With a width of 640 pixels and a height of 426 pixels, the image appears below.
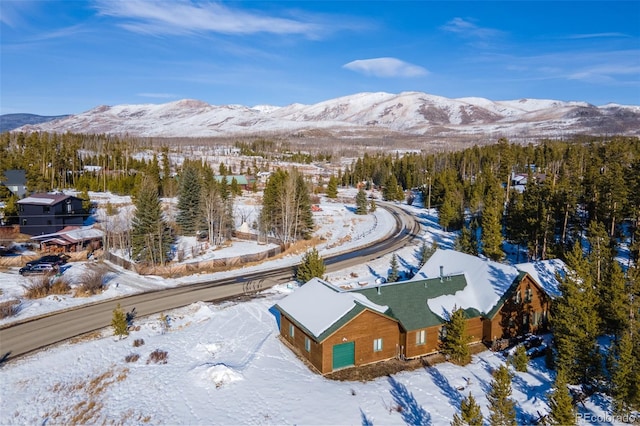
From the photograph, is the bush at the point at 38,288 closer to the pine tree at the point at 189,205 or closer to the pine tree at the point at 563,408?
the pine tree at the point at 189,205

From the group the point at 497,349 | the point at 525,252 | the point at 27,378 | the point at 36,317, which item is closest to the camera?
the point at 27,378

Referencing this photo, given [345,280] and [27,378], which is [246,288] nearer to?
[345,280]

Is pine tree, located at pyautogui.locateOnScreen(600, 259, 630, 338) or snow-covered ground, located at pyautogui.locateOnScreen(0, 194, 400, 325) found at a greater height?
pine tree, located at pyautogui.locateOnScreen(600, 259, 630, 338)

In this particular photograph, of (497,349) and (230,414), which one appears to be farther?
(497,349)

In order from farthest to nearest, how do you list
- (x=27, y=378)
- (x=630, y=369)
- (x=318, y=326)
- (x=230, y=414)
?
(x=318, y=326) < (x=27, y=378) < (x=630, y=369) < (x=230, y=414)

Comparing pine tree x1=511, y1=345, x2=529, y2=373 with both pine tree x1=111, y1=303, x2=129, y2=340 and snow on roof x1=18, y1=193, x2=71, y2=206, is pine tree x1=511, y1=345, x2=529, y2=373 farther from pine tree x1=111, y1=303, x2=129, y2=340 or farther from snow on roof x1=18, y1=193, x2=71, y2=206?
snow on roof x1=18, y1=193, x2=71, y2=206

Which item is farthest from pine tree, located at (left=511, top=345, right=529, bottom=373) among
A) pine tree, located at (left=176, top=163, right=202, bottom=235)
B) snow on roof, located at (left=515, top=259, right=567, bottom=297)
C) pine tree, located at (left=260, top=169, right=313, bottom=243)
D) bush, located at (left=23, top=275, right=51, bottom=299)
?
pine tree, located at (left=176, top=163, right=202, bottom=235)

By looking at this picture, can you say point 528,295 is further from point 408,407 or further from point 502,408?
point 502,408

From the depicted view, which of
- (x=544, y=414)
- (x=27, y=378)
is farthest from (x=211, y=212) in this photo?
(x=544, y=414)
